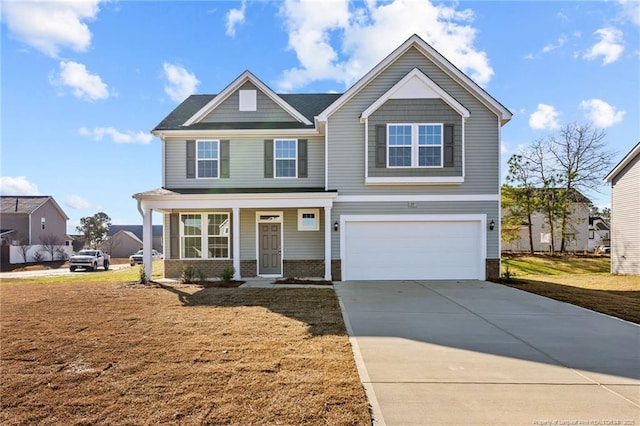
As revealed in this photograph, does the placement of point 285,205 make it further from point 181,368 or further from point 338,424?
point 338,424

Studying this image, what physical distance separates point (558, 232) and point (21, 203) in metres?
49.9

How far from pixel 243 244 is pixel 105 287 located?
16.1 feet

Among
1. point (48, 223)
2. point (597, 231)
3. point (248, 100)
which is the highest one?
point (248, 100)

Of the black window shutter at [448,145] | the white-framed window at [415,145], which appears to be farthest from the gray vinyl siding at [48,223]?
the black window shutter at [448,145]

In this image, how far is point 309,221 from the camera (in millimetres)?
14117

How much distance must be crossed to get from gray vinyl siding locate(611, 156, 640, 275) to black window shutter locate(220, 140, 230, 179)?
19757 millimetres

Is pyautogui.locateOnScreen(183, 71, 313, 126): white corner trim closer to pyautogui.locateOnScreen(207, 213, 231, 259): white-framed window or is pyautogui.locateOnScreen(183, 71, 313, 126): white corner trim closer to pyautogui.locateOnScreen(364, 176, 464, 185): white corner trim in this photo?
pyautogui.locateOnScreen(364, 176, 464, 185): white corner trim

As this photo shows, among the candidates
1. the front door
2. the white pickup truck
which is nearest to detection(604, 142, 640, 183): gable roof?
the front door

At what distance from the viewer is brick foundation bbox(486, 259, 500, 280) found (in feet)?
43.5

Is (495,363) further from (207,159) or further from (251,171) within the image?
(207,159)

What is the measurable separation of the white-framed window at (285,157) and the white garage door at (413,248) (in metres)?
3.29

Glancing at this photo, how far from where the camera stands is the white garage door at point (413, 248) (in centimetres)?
1331

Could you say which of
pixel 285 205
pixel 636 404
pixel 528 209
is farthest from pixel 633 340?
pixel 528 209

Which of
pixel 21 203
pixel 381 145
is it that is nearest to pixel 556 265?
pixel 381 145
